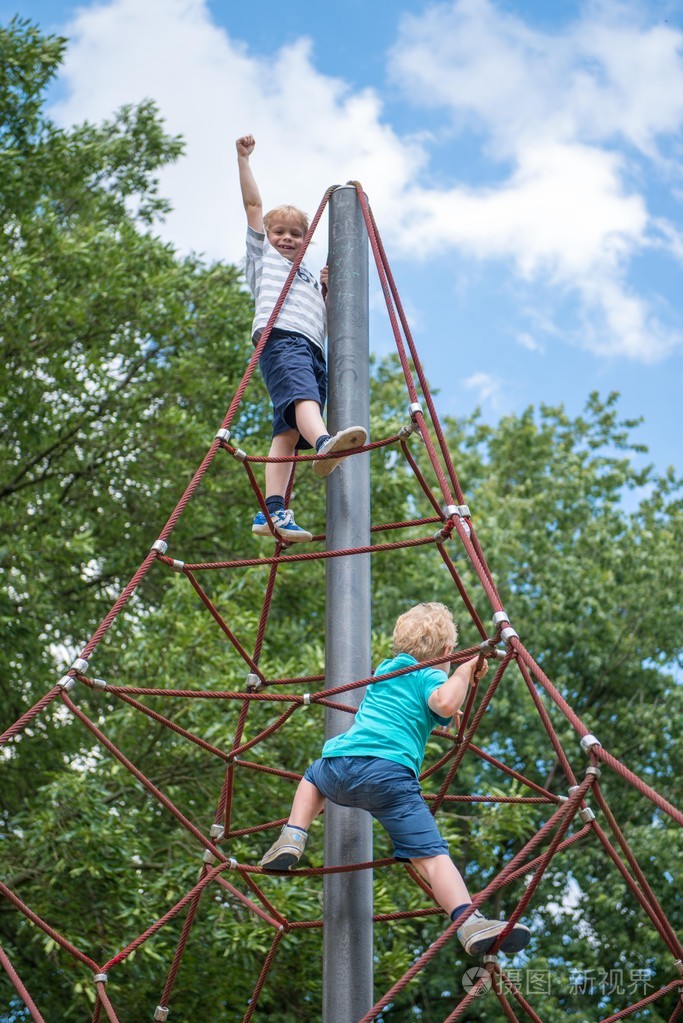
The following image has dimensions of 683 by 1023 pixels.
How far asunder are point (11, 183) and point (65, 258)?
76 cm

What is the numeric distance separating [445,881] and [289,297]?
191 cm

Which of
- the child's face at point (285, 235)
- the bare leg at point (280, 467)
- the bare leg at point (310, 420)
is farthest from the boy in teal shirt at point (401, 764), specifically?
the child's face at point (285, 235)

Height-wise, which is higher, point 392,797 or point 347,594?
point 347,594

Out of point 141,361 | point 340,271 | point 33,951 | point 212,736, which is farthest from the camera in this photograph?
point 141,361

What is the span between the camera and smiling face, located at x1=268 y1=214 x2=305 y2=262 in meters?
4.01

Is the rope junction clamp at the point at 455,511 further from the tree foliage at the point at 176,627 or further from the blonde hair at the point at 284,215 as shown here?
the tree foliage at the point at 176,627

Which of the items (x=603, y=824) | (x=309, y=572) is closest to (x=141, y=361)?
(x=309, y=572)

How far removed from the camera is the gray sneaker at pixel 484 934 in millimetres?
2607

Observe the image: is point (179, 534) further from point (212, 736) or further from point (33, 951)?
point (33, 951)

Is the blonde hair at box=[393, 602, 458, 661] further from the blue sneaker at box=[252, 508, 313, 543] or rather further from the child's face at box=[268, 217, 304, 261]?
the child's face at box=[268, 217, 304, 261]

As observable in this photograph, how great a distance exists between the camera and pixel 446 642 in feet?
10.1

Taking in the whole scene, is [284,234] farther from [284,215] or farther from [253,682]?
[253,682]

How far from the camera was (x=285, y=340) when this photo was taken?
12.4 feet

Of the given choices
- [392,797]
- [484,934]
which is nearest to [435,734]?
[392,797]
